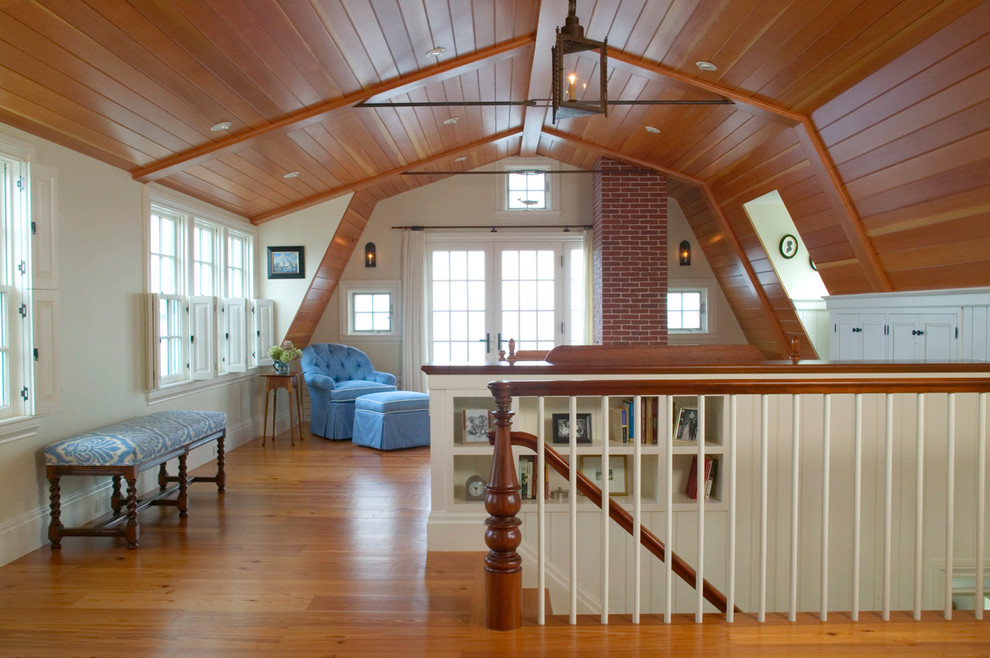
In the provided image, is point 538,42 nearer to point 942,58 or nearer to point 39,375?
point 942,58

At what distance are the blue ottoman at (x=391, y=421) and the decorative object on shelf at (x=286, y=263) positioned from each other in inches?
56.8

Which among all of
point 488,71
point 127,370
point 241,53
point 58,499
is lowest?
point 58,499

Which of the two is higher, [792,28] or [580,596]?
[792,28]

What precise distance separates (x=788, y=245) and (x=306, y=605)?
586 centimetres

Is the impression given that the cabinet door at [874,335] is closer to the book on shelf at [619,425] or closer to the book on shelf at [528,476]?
the book on shelf at [619,425]

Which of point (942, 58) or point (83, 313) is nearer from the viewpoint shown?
point (942, 58)

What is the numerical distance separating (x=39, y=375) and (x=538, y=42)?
343cm

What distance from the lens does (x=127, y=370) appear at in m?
4.62

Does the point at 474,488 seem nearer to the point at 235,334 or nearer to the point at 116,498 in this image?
the point at 116,498

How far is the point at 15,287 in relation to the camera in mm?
3596

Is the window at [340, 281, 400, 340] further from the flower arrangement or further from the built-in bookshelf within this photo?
the built-in bookshelf

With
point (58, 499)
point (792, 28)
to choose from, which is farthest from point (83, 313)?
point (792, 28)

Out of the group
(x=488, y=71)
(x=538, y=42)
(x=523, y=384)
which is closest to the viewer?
(x=523, y=384)

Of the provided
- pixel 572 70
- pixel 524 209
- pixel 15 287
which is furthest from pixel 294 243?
pixel 572 70
